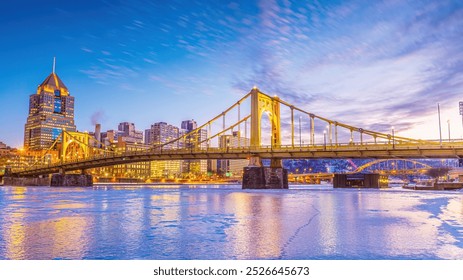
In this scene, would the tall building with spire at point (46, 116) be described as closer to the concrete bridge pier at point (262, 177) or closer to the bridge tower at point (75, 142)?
the bridge tower at point (75, 142)

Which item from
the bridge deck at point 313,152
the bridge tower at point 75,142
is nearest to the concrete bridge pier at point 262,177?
the bridge deck at point 313,152

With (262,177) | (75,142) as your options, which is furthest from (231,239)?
(75,142)

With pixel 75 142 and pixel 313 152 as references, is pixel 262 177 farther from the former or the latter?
pixel 75 142

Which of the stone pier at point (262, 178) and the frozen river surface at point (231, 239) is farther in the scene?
the stone pier at point (262, 178)

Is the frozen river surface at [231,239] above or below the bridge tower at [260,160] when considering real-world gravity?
below

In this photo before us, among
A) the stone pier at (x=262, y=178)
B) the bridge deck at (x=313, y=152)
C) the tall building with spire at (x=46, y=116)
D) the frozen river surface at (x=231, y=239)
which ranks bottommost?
the frozen river surface at (x=231, y=239)

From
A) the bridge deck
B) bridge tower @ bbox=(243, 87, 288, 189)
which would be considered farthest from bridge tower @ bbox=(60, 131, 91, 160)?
bridge tower @ bbox=(243, 87, 288, 189)
